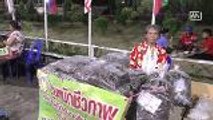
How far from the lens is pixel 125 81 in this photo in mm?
4793

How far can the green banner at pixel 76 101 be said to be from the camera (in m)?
4.67

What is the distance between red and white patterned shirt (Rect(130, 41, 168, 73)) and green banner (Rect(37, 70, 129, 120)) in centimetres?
102

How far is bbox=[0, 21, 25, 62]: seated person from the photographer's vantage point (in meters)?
9.24

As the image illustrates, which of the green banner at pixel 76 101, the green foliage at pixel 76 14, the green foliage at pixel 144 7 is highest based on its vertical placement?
the green foliage at pixel 144 7

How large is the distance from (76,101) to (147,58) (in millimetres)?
1229

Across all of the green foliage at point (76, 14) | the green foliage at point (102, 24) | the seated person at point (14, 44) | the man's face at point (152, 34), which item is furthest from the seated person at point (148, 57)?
the green foliage at point (76, 14)

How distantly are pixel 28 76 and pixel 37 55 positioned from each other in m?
0.46

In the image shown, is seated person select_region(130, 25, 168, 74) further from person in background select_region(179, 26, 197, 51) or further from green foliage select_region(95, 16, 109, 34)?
green foliage select_region(95, 16, 109, 34)

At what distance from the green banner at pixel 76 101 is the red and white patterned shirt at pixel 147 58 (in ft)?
3.33

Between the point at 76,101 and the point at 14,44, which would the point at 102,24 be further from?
the point at 76,101

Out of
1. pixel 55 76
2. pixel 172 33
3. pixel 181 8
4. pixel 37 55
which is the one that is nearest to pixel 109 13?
pixel 181 8

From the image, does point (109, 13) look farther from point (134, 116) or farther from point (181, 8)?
point (134, 116)

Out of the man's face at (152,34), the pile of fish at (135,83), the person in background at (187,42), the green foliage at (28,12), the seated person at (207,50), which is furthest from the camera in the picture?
the green foliage at (28,12)

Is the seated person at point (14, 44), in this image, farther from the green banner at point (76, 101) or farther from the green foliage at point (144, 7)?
the green foliage at point (144, 7)
